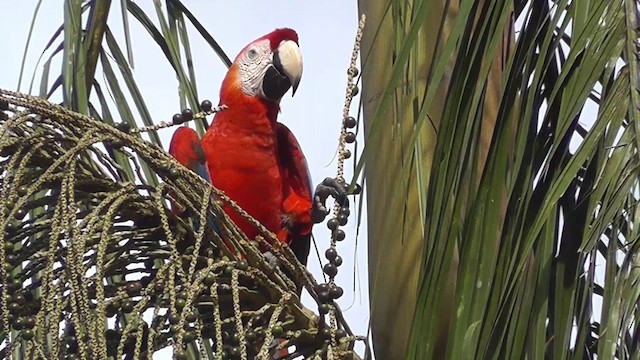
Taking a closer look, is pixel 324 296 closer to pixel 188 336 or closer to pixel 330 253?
pixel 330 253

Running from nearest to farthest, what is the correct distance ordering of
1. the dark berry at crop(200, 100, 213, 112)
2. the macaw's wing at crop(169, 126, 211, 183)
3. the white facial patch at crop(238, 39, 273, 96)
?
1. the dark berry at crop(200, 100, 213, 112)
2. the macaw's wing at crop(169, 126, 211, 183)
3. the white facial patch at crop(238, 39, 273, 96)

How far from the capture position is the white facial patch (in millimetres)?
2068

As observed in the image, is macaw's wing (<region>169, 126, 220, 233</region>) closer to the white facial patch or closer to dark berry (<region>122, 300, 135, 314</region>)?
the white facial patch

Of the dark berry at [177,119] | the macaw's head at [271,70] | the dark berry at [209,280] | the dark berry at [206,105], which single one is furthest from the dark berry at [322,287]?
the macaw's head at [271,70]

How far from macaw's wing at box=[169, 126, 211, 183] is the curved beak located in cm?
39

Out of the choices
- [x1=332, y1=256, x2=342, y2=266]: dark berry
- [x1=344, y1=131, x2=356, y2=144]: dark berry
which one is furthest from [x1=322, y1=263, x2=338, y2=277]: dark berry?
[x1=344, y1=131, x2=356, y2=144]: dark berry

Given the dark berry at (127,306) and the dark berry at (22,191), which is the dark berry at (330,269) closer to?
the dark berry at (127,306)

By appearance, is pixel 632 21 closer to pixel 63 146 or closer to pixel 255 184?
pixel 63 146

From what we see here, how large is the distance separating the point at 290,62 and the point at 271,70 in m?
0.05

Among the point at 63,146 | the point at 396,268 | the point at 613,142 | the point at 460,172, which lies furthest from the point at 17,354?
the point at 613,142

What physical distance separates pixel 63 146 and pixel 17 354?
1.32 ft

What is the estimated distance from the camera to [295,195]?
6.40 ft

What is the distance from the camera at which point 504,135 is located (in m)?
0.79

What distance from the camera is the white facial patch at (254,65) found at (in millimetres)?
2068
